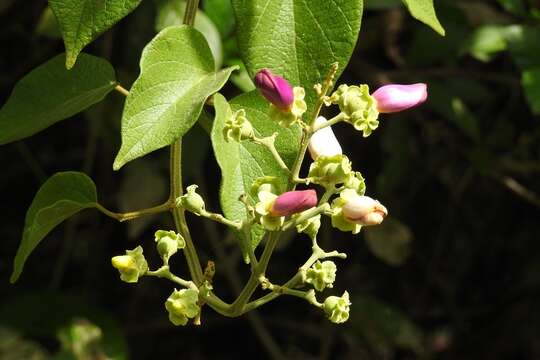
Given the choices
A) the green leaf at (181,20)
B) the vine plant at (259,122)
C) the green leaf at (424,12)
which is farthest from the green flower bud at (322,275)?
the green leaf at (181,20)

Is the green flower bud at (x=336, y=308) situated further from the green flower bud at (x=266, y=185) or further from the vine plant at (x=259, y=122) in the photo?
the green flower bud at (x=266, y=185)

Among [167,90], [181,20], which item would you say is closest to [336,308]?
[167,90]

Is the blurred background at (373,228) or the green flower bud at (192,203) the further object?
the blurred background at (373,228)

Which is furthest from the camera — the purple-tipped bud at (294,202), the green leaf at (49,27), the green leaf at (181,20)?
the green leaf at (49,27)

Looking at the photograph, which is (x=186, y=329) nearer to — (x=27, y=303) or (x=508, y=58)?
(x=27, y=303)

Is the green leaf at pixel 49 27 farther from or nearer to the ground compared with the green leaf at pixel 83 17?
nearer to the ground

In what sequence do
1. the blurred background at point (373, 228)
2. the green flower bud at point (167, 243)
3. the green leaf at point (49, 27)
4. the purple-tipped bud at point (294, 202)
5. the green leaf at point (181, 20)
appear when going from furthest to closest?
the blurred background at point (373, 228) → the green leaf at point (49, 27) → the green leaf at point (181, 20) → the green flower bud at point (167, 243) → the purple-tipped bud at point (294, 202)
